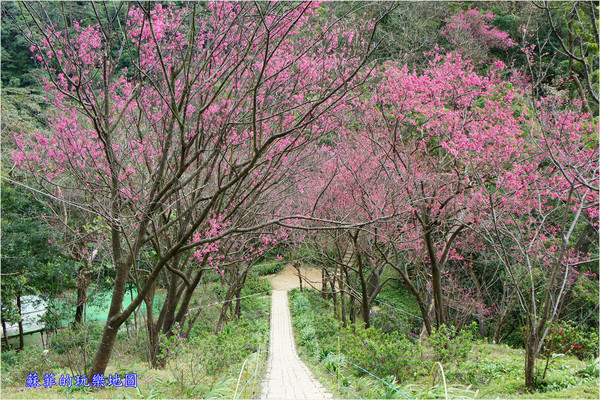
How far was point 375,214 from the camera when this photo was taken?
786cm

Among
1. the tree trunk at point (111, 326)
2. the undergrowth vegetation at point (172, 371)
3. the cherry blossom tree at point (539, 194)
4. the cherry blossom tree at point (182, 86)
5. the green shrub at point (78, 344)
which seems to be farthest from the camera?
the green shrub at point (78, 344)

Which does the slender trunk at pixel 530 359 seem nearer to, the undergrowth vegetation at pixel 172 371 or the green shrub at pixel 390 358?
the green shrub at pixel 390 358

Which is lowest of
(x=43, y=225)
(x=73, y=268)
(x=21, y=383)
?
(x=21, y=383)

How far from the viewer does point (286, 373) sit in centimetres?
736

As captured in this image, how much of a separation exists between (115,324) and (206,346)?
1542 mm

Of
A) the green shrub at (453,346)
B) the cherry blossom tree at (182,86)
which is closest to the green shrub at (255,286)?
the cherry blossom tree at (182,86)

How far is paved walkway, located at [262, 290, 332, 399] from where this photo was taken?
18.0ft

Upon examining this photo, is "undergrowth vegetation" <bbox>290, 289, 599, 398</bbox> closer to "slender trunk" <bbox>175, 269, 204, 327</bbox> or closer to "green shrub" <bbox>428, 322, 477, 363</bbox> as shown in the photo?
"green shrub" <bbox>428, 322, 477, 363</bbox>

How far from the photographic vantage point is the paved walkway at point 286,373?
5.49 meters

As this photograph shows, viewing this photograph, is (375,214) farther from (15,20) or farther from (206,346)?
(15,20)

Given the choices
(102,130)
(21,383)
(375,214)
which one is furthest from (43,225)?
(375,214)

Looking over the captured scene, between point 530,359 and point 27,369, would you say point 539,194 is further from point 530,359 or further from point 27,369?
point 27,369

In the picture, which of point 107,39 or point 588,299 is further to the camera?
point 588,299

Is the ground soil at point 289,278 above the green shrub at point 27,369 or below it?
above
